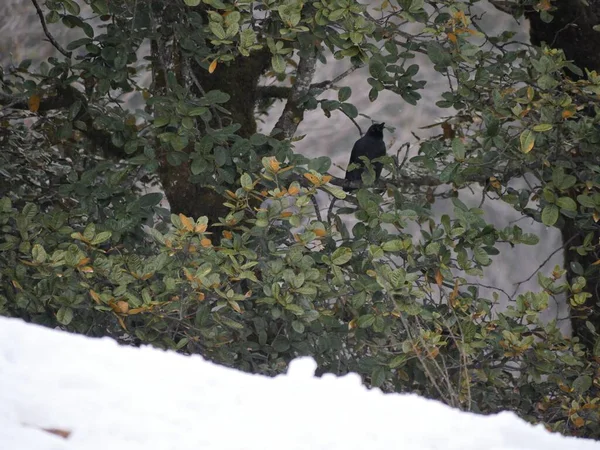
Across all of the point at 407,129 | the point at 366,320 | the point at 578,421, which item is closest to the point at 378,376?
the point at 366,320

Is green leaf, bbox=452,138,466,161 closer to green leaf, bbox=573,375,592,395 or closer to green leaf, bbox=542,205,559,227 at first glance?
green leaf, bbox=542,205,559,227

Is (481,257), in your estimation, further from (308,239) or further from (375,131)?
(375,131)

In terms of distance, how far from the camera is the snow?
4.67ft

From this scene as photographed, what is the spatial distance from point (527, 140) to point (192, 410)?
64.6 inches

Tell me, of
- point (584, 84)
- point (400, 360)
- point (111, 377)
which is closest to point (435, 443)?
point (111, 377)

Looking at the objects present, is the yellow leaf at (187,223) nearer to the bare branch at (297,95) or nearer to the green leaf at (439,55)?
the bare branch at (297,95)

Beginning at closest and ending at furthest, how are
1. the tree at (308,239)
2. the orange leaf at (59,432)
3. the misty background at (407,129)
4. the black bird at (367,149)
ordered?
the orange leaf at (59,432) → the tree at (308,239) → the black bird at (367,149) → the misty background at (407,129)

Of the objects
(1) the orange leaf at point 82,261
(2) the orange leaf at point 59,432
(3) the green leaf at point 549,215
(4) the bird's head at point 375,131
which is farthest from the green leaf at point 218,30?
(2) the orange leaf at point 59,432

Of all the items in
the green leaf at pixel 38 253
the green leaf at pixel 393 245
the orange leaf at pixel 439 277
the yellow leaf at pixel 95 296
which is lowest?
the yellow leaf at pixel 95 296

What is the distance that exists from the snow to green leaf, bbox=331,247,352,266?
96 cm

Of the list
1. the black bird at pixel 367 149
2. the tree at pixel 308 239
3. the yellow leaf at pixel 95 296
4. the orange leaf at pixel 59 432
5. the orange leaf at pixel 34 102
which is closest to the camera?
the orange leaf at pixel 59 432

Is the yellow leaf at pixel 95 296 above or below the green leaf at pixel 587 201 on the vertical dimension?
below

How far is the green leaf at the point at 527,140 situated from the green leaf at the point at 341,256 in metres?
→ 0.67

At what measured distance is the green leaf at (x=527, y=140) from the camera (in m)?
2.72
